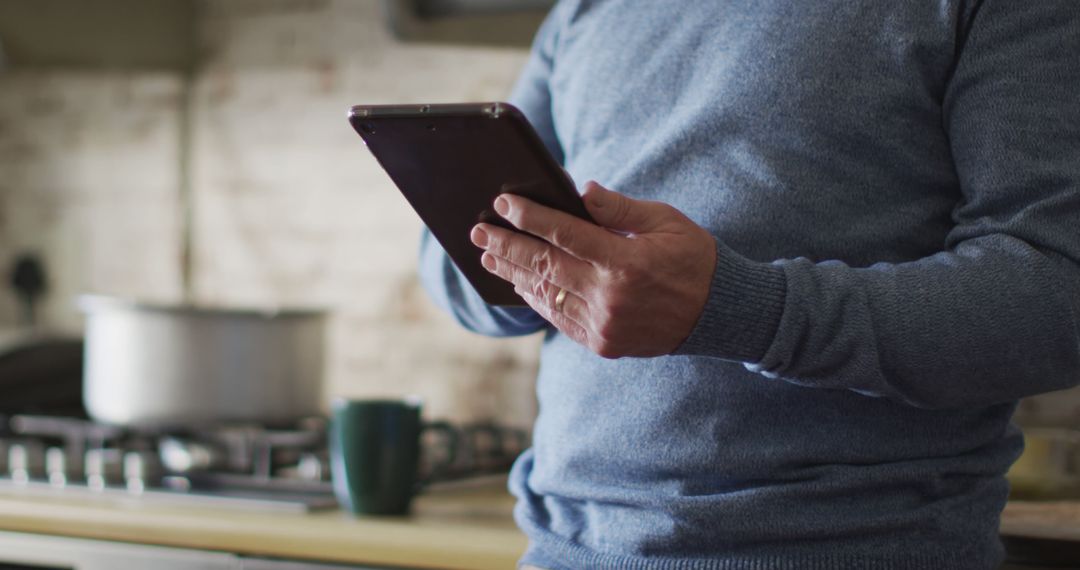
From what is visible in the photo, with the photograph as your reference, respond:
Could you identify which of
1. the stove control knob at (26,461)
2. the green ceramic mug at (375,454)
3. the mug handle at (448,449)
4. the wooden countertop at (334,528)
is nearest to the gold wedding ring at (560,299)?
the wooden countertop at (334,528)

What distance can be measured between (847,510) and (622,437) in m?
0.16

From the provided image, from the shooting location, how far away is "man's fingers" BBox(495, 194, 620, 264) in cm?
65

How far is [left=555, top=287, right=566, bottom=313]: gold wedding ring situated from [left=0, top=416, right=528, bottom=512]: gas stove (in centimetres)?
73

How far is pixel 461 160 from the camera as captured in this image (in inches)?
28.2

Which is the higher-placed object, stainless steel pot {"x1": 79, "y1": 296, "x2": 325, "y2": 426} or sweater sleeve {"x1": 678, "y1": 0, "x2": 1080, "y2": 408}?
sweater sleeve {"x1": 678, "y1": 0, "x2": 1080, "y2": 408}

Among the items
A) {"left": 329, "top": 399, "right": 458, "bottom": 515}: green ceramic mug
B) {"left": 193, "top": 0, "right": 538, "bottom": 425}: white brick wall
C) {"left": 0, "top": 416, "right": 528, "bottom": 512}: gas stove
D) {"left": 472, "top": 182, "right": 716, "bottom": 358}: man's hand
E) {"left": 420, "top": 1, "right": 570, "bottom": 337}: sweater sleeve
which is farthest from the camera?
{"left": 193, "top": 0, "right": 538, "bottom": 425}: white brick wall

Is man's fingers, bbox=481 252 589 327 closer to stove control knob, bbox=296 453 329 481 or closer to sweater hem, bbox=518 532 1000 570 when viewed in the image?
sweater hem, bbox=518 532 1000 570

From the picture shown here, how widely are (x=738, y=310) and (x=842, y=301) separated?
68 mm

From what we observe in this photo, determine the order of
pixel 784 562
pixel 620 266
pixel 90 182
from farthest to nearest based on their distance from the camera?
pixel 90 182 → pixel 784 562 → pixel 620 266

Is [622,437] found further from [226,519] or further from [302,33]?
[302,33]

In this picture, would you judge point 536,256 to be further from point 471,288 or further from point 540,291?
point 471,288

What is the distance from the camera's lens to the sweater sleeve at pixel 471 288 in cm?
100

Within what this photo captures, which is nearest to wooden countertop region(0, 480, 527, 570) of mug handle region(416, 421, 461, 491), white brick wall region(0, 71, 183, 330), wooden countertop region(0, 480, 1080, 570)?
wooden countertop region(0, 480, 1080, 570)

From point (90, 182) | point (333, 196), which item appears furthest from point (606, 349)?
point (90, 182)
